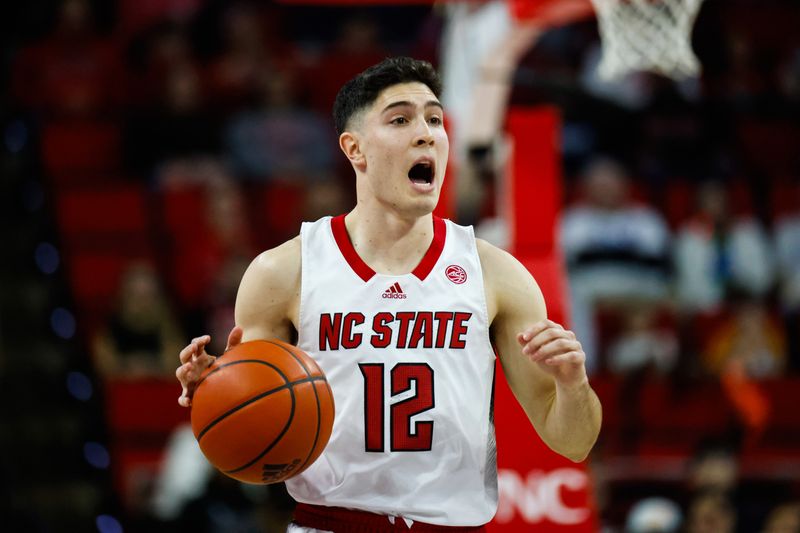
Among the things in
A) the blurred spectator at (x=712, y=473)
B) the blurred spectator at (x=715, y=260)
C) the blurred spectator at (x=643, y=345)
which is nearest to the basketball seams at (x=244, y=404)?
the blurred spectator at (x=712, y=473)

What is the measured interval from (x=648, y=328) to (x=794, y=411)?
1261mm

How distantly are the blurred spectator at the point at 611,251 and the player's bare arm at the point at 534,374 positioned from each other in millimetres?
5682

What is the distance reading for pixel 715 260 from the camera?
1050cm

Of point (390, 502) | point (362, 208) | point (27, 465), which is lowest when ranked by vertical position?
point (27, 465)

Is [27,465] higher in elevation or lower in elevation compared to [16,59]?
lower

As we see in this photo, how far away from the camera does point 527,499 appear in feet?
20.4

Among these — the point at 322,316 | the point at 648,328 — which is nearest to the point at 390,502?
the point at 322,316

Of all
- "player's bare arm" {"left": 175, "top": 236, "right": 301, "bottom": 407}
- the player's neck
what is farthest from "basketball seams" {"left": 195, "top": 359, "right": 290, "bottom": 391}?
the player's neck

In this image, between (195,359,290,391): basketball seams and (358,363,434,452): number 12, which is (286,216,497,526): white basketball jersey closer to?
(358,363,434,452): number 12

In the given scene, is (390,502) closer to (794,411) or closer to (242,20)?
(794,411)

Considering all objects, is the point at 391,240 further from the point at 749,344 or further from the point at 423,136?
the point at 749,344

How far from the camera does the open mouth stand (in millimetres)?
4242

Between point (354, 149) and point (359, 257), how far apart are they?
373 millimetres

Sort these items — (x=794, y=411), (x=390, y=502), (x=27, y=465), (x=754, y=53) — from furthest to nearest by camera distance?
(x=754, y=53) < (x=794, y=411) < (x=27, y=465) < (x=390, y=502)
